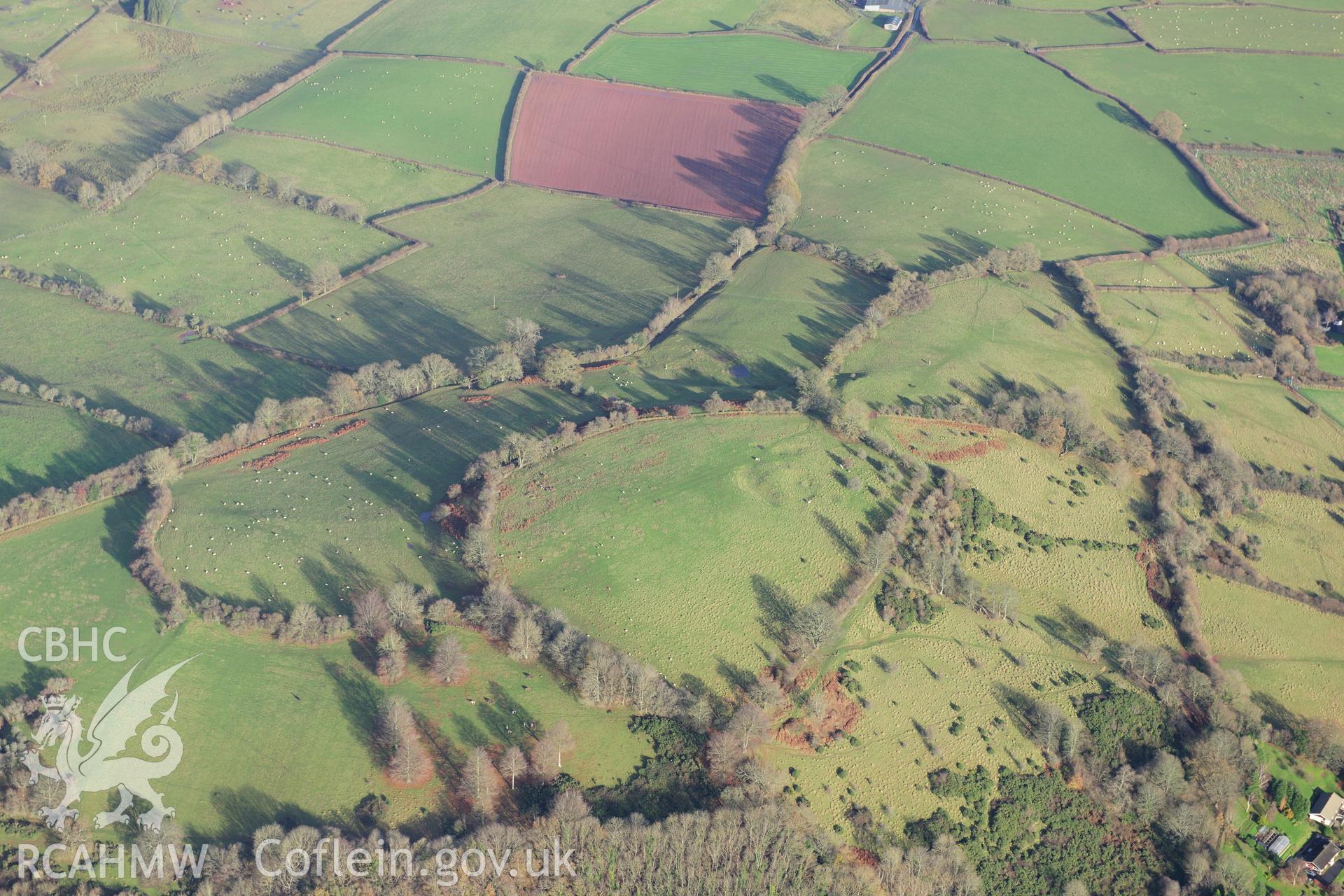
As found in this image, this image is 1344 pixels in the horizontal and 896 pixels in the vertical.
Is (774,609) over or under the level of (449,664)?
over

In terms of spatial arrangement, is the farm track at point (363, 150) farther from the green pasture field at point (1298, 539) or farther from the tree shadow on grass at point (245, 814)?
the green pasture field at point (1298, 539)

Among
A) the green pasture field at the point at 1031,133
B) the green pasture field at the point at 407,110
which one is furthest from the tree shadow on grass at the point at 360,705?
the green pasture field at the point at 1031,133

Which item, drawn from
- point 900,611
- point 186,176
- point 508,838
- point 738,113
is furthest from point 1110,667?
point 186,176

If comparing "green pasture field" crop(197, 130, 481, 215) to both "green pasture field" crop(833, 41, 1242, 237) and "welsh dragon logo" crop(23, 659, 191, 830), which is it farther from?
"welsh dragon logo" crop(23, 659, 191, 830)

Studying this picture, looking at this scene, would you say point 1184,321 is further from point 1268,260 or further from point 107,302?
point 107,302

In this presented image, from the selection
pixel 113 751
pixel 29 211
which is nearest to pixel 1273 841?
pixel 113 751

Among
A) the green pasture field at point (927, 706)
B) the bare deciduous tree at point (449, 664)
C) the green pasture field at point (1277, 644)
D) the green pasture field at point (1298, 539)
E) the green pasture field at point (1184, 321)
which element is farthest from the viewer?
the green pasture field at point (1184, 321)

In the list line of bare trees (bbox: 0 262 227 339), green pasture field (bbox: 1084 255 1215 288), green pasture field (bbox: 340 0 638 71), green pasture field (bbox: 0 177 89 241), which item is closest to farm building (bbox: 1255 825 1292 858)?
green pasture field (bbox: 1084 255 1215 288)
